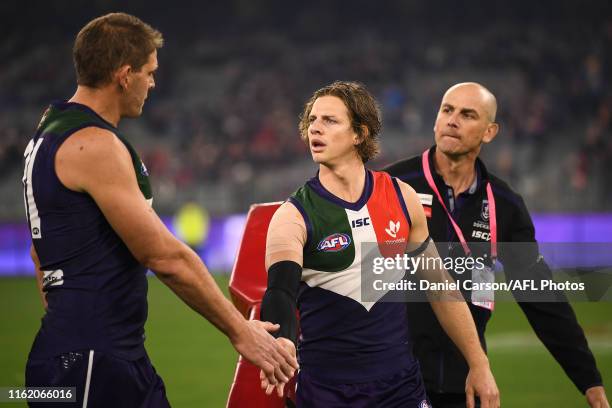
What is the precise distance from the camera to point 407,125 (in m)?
23.2

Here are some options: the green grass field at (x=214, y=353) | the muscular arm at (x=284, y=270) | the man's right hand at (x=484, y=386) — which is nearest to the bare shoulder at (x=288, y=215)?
the muscular arm at (x=284, y=270)

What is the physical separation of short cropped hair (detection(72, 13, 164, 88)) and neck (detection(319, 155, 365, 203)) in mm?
1012

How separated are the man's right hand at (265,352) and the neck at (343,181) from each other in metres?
0.78

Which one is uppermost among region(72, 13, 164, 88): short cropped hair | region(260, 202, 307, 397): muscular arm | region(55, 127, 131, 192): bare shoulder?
region(72, 13, 164, 88): short cropped hair

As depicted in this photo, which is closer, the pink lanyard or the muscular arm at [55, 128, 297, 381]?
the muscular arm at [55, 128, 297, 381]

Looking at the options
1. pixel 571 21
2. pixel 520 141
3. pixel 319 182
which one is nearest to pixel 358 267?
pixel 319 182

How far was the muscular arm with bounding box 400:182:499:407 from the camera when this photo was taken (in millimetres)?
3990

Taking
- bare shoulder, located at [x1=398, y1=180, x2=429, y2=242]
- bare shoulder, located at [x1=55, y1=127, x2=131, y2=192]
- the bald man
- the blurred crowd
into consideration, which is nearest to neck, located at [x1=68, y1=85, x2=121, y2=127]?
bare shoulder, located at [x1=55, y1=127, x2=131, y2=192]

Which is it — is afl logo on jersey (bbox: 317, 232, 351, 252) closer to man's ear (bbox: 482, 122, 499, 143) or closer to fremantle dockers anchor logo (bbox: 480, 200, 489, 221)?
fremantle dockers anchor logo (bbox: 480, 200, 489, 221)

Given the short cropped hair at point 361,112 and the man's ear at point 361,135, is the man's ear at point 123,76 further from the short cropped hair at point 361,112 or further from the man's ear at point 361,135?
the man's ear at point 361,135

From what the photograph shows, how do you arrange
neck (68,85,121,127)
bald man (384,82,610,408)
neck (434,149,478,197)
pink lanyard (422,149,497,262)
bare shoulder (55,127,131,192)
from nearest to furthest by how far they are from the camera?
bare shoulder (55,127,131,192), neck (68,85,121,127), bald man (384,82,610,408), pink lanyard (422,149,497,262), neck (434,149,478,197)

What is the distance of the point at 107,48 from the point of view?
10.6 ft

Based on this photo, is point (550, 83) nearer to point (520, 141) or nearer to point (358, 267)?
point (520, 141)

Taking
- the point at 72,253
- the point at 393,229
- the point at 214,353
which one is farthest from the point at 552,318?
the point at 214,353
